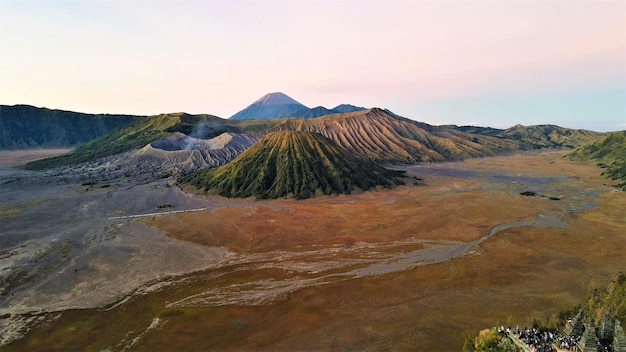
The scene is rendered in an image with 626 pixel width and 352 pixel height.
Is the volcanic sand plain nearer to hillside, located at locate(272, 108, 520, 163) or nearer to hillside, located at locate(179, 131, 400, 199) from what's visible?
hillside, located at locate(179, 131, 400, 199)

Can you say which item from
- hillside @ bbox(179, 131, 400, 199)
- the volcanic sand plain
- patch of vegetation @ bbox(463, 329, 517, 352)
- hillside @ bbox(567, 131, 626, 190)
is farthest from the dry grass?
hillside @ bbox(567, 131, 626, 190)

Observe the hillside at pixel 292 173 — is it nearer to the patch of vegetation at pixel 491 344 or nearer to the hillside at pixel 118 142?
the patch of vegetation at pixel 491 344

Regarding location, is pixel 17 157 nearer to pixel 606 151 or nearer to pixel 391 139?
pixel 391 139

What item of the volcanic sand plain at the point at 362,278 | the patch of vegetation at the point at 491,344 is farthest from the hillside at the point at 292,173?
the patch of vegetation at the point at 491,344

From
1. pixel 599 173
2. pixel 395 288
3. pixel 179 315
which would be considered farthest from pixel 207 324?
pixel 599 173

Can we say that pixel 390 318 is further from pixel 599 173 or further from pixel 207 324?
pixel 599 173

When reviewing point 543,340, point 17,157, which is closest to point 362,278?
point 543,340
